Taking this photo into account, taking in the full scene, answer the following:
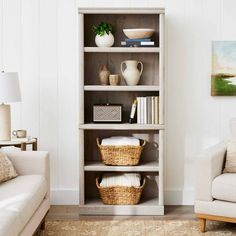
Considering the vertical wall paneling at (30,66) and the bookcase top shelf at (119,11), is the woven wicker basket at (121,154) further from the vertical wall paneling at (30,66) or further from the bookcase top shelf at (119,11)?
the bookcase top shelf at (119,11)

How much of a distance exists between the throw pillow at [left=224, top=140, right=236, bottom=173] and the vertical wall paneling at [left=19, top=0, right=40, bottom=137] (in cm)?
184

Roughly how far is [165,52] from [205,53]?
383mm

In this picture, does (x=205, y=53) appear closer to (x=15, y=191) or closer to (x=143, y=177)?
(x=143, y=177)

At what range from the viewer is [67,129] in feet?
16.4

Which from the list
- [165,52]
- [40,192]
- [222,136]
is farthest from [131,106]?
[40,192]

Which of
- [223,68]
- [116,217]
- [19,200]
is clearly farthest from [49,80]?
[19,200]

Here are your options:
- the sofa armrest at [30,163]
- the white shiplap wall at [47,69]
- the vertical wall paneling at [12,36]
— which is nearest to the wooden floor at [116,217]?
the white shiplap wall at [47,69]

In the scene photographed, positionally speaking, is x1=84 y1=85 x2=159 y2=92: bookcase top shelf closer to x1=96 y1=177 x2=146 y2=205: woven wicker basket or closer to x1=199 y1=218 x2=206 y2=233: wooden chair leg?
x1=96 y1=177 x2=146 y2=205: woven wicker basket

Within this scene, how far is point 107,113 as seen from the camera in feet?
15.5

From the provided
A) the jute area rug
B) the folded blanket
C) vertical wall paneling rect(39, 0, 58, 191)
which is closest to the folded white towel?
the folded blanket

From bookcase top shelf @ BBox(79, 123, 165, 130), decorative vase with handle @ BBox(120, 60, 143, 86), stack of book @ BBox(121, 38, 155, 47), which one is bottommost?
bookcase top shelf @ BBox(79, 123, 165, 130)

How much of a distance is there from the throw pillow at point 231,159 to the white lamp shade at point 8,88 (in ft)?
6.08

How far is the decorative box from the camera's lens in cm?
472

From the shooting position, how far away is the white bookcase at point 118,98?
461 centimetres
